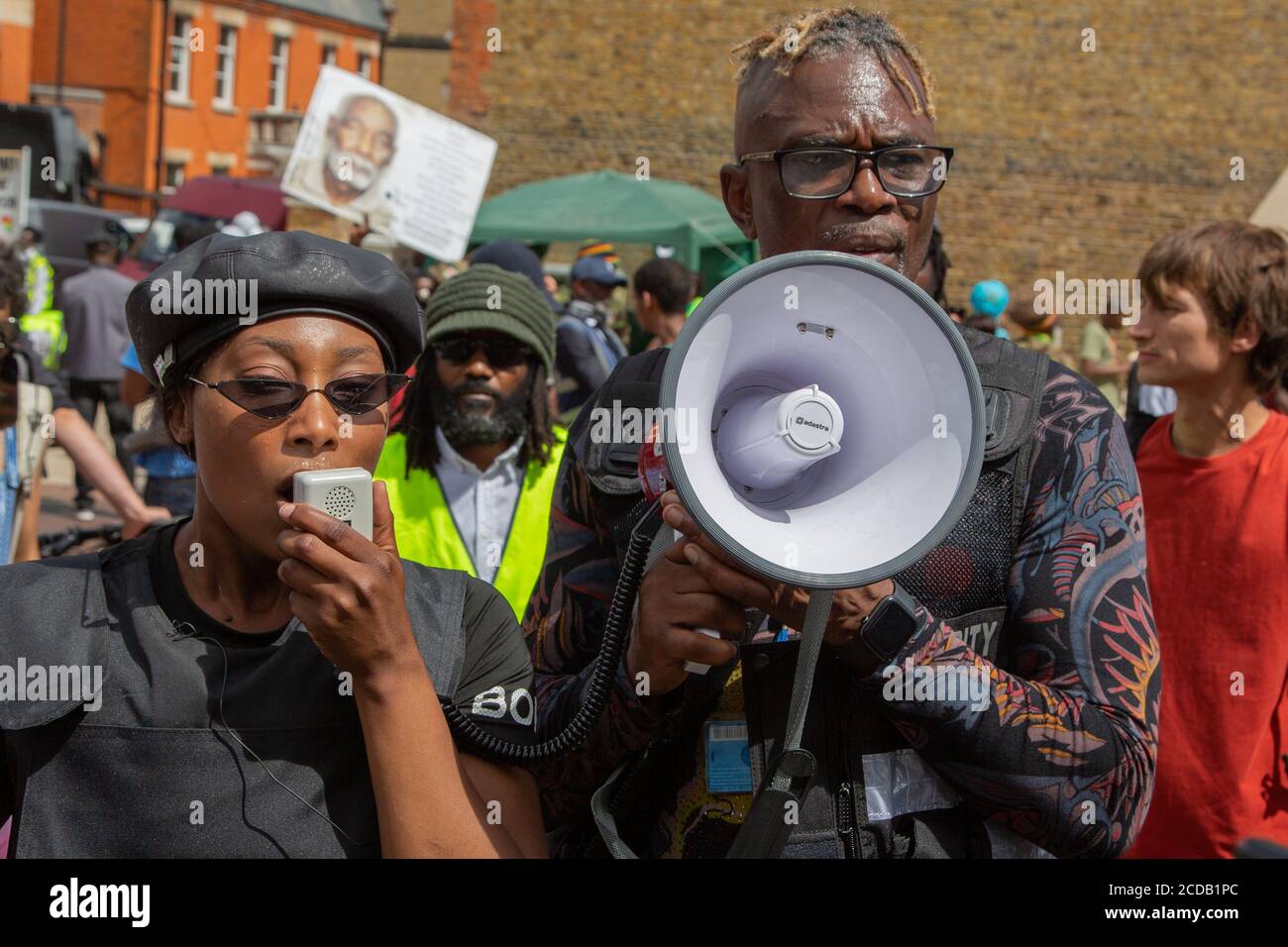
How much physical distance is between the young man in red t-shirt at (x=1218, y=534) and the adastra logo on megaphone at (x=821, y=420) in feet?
5.35

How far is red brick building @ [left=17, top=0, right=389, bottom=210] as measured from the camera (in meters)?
39.1

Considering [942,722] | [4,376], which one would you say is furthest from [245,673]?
[4,376]

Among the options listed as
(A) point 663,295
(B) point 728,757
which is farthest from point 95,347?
(B) point 728,757

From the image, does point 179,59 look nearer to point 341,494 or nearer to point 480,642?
point 480,642

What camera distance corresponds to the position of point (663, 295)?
8438 mm

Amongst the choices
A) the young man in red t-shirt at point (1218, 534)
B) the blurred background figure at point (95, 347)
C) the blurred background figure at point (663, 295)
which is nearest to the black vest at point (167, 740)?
the young man in red t-shirt at point (1218, 534)

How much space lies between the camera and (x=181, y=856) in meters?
1.72

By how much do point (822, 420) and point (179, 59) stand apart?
4217cm

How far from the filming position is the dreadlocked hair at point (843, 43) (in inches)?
82.0

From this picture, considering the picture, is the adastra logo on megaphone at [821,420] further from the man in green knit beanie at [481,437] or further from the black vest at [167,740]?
the man in green knit beanie at [481,437]

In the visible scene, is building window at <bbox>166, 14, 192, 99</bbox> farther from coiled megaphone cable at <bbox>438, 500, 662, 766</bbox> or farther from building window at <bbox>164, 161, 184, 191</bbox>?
coiled megaphone cable at <bbox>438, 500, 662, 766</bbox>

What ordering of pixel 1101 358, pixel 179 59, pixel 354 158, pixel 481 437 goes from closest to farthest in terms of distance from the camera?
pixel 481 437
pixel 354 158
pixel 1101 358
pixel 179 59

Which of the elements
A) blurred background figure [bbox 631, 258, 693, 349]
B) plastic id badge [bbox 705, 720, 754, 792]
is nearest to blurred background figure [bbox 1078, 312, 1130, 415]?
blurred background figure [bbox 631, 258, 693, 349]
